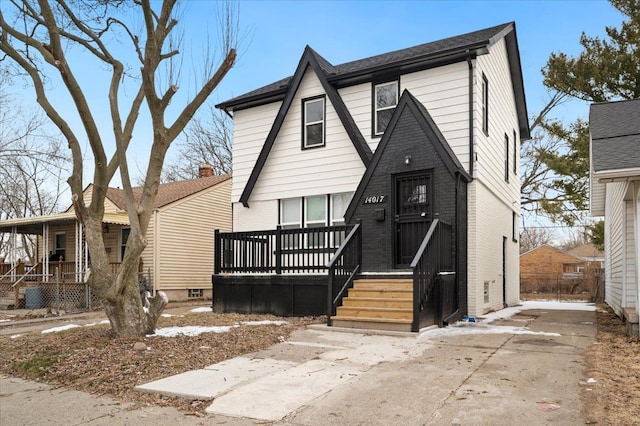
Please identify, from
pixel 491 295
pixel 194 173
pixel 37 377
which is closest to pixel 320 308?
pixel 491 295

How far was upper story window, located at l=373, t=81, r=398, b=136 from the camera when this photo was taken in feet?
42.4

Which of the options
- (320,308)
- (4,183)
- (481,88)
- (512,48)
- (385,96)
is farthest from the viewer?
(4,183)

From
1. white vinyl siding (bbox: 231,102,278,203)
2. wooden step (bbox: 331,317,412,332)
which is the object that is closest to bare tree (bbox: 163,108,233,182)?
white vinyl siding (bbox: 231,102,278,203)

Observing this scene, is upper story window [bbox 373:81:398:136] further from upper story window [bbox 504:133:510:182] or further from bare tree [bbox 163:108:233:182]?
bare tree [bbox 163:108:233:182]

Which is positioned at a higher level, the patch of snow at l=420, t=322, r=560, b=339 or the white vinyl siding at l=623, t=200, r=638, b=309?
the white vinyl siding at l=623, t=200, r=638, b=309

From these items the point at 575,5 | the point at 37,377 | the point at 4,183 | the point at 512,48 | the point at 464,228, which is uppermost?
the point at 575,5

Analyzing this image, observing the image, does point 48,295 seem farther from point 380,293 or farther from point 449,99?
point 449,99

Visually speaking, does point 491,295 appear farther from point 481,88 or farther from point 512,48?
point 512,48

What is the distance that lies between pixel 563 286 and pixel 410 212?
69.9ft

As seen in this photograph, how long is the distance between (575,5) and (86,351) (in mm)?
16603

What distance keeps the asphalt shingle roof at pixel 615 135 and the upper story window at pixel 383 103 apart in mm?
4521

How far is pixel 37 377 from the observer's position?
6488mm

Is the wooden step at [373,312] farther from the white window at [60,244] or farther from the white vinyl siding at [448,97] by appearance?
the white window at [60,244]

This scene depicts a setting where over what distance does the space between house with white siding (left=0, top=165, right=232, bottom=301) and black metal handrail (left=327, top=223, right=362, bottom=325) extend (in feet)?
36.8
